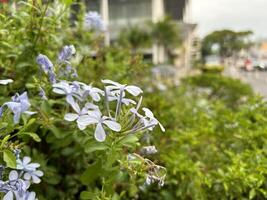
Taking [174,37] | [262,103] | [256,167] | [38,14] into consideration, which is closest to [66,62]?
[38,14]

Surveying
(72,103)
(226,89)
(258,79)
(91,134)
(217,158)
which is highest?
(72,103)

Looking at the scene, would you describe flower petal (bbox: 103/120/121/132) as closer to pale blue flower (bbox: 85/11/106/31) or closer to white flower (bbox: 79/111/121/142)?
white flower (bbox: 79/111/121/142)

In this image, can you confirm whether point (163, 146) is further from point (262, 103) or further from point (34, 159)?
point (34, 159)

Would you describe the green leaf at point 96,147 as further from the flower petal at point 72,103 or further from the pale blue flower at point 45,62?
the pale blue flower at point 45,62

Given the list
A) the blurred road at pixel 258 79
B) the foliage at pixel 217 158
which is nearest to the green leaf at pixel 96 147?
the foliage at pixel 217 158

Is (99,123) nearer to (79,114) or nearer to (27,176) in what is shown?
(79,114)

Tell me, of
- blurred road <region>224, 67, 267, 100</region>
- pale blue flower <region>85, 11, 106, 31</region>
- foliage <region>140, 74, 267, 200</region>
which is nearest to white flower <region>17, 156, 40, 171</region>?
foliage <region>140, 74, 267, 200</region>

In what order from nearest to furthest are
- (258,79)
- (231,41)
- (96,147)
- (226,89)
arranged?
1. (96,147)
2. (231,41)
3. (258,79)
4. (226,89)

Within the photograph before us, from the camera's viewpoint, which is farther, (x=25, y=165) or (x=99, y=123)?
(x=25, y=165)

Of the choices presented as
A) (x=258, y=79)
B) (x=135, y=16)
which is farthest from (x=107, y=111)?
(x=135, y=16)

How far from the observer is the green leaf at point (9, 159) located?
992 mm

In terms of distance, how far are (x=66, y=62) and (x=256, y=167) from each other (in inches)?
31.4

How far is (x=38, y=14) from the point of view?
1527 millimetres

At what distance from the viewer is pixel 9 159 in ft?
3.27
